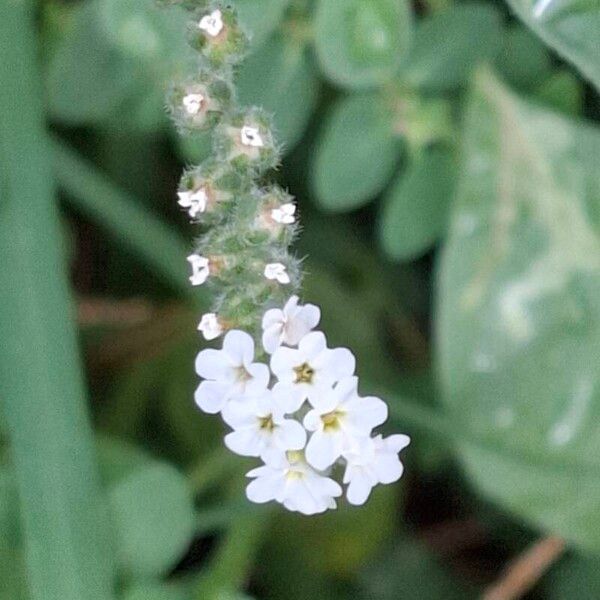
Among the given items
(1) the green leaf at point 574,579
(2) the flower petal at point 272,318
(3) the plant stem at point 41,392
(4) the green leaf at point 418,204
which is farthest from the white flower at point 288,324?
(1) the green leaf at point 574,579

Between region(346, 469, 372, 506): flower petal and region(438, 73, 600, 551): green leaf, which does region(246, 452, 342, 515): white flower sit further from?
region(438, 73, 600, 551): green leaf

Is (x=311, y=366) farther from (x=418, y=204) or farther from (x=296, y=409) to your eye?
(x=418, y=204)

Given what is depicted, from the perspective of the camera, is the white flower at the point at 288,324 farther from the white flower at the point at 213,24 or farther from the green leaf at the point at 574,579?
the green leaf at the point at 574,579

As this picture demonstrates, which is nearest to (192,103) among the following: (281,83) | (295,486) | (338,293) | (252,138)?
(252,138)

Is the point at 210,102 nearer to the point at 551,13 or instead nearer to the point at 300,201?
the point at 551,13

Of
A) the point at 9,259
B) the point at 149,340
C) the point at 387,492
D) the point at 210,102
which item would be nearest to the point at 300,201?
the point at 149,340
